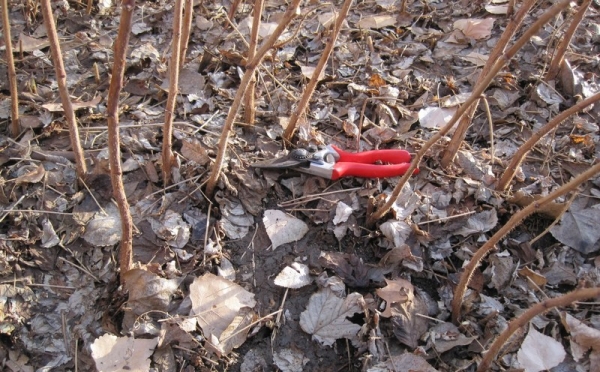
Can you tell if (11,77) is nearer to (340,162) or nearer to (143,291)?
(143,291)

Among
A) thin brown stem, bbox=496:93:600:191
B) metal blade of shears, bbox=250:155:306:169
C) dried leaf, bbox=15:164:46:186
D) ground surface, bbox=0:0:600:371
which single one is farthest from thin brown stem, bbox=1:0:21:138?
thin brown stem, bbox=496:93:600:191

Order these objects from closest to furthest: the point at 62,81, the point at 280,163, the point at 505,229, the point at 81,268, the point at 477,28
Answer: the point at 505,229 < the point at 62,81 < the point at 81,268 < the point at 280,163 < the point at 477,28

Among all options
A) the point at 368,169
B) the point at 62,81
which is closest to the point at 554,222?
the point at 368,169

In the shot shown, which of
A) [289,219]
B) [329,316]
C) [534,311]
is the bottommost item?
[329,316]

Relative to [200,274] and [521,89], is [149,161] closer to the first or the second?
[200,274]

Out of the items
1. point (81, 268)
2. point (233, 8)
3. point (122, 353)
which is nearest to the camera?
point (122, 353)

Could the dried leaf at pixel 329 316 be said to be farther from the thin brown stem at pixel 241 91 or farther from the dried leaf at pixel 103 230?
the dried leaf at pixel 103 230
